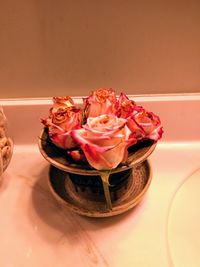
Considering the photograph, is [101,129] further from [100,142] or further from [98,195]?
[98,195]

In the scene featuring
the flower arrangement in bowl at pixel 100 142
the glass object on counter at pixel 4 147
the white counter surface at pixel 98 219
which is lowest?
the white counter surface at pixel 98 219

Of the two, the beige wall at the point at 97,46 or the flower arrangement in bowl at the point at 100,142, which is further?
the beige wall at the point at 97,46

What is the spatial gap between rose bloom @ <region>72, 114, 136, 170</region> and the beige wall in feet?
0.74

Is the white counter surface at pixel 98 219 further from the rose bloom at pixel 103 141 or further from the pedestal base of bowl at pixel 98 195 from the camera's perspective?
the rose bloom at pixel 103 141

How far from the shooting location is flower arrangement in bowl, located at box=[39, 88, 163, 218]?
0.40m

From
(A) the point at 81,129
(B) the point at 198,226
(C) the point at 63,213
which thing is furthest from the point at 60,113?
(B) the point at 198,226

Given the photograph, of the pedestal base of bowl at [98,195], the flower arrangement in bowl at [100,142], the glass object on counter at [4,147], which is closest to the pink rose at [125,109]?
the flower arrangement in bowl at [100,142]

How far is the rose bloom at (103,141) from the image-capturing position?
15.7 inches

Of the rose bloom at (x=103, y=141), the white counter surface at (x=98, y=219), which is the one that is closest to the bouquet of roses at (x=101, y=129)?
the rose bloom at (x=103, y=141)

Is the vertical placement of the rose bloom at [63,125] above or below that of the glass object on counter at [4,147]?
above

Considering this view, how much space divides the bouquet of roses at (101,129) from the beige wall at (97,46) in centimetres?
15

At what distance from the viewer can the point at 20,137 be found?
0.68 m

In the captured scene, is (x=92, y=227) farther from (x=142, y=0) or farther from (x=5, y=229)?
(x=142, y=0)

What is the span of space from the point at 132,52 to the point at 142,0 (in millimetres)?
93
